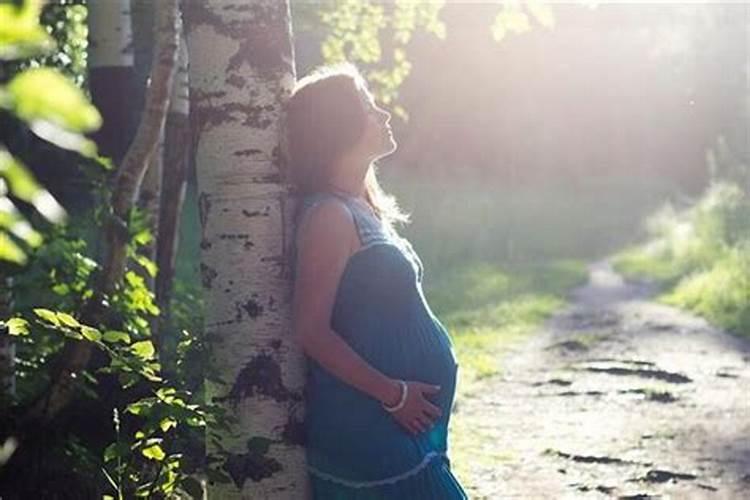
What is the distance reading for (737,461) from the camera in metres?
7.11

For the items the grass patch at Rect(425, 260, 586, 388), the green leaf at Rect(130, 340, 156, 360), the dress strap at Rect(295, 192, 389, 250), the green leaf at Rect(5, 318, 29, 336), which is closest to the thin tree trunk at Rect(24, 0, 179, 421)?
the green leaf at Rect(5, 318, 29, 336)

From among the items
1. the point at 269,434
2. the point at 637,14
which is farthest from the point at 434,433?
the point at 637,14

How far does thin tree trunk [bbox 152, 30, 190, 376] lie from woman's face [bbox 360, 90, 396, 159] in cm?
387

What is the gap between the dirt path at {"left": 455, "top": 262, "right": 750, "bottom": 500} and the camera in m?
6.70

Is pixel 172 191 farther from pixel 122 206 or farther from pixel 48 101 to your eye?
pixel 48 101

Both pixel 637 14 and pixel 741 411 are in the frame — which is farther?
pixel 637 14

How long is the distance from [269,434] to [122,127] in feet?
13.6

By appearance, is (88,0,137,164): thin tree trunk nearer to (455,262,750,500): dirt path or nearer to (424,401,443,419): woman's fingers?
(455,262,750,500): dirt path

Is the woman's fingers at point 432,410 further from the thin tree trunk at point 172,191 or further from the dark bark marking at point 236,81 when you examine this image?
the thin tree trunk at point 172,191

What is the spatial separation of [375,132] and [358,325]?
19.7 inches

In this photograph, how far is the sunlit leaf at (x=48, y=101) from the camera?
2.45 ft

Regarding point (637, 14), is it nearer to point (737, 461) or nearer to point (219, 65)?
point (737, 461)

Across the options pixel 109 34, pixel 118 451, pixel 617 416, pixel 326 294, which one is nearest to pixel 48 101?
pixel 326 294

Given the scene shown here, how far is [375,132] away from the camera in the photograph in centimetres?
322
